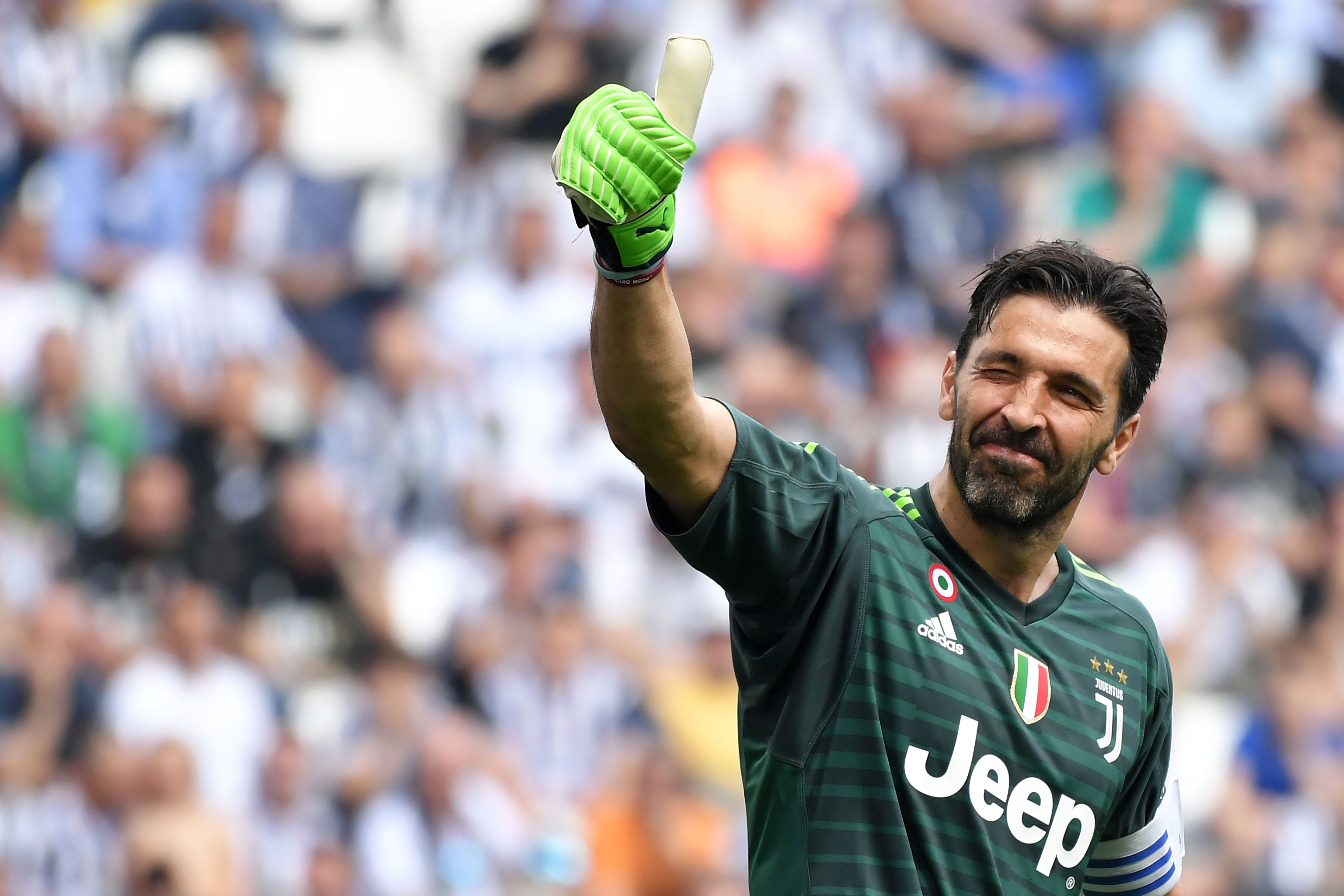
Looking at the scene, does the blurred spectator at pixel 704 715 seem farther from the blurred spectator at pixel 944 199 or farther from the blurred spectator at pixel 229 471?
the blurred spectator at pixel 944 199

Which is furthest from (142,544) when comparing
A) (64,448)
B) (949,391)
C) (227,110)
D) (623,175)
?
(623,175)

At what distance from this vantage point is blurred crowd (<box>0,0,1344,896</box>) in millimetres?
7035

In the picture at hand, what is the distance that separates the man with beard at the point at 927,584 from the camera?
2203mm

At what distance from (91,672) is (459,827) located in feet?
5.63

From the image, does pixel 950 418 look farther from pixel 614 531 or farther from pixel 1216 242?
pixel 1216 242

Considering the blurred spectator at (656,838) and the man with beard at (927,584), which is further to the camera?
the blurred spectator at (656,838)

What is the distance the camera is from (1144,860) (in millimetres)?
2967

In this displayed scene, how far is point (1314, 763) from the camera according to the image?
8133 mm

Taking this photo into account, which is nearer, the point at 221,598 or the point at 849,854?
the point at 849,854

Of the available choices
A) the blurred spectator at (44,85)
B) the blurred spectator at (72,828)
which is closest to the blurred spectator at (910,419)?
the blurred spectator at (72,828)

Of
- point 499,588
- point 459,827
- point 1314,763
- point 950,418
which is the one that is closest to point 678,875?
point 459,827

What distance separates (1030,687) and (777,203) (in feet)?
21.1

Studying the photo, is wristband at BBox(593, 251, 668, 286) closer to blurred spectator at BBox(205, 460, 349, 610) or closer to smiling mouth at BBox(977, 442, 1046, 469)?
smiling mouth at BBox(977, 442, 1046, 469)

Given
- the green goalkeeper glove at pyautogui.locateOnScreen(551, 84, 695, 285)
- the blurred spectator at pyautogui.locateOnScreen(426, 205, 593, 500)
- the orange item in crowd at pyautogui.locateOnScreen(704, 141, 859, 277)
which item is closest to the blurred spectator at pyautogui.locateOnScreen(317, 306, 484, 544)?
the blurred spectator at pyautogui.locateOnScreen(426, 205, 593, 500)
